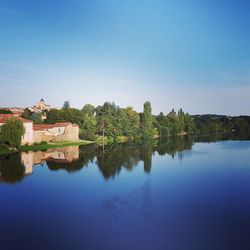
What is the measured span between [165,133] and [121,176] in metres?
53.8

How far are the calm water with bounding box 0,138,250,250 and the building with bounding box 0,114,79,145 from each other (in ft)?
49.9

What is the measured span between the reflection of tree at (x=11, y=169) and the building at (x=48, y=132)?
1118 centimetres

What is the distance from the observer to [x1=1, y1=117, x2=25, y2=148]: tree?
37781mm

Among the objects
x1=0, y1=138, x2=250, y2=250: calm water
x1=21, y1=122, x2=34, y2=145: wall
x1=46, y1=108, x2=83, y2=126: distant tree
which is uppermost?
x1=46, y1=108, x2=83, y2=126: distant tree

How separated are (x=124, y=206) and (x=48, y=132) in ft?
120

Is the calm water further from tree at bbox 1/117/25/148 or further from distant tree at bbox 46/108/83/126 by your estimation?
distant tree at bbox 46/108/83/126

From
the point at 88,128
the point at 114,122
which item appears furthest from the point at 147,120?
the point at 88,128

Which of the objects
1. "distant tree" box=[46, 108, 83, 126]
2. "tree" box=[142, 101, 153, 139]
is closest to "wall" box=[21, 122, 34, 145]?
"distant tree" box=[46, 108, 83, 126]

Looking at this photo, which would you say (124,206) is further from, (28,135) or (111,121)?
(111,121)

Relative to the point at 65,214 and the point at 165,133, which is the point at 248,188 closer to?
the point at 65,214

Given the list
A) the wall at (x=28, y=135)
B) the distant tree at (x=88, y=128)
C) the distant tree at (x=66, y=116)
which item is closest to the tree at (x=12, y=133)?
the wall at (x=28, y=135)

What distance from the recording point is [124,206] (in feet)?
53.5

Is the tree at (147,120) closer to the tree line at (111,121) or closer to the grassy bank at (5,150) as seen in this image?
the tree line at (111,121)

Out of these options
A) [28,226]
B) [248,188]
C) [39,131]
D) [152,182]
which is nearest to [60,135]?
[39,131]
